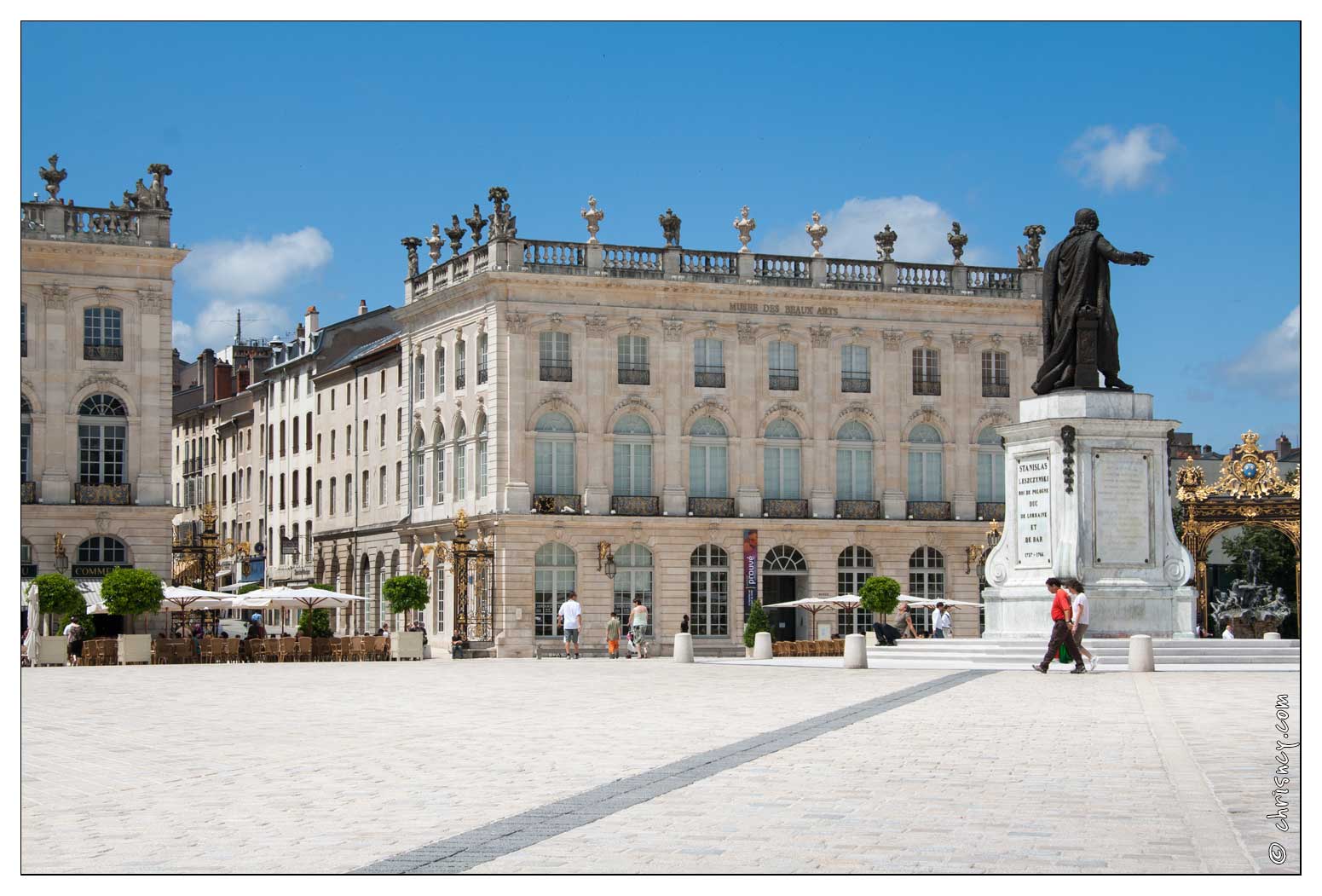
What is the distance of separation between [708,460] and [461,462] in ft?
25.8

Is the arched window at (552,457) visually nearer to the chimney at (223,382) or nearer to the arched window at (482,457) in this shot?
the arched window at (482,457)

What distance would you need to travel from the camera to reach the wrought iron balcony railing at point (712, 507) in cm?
6525

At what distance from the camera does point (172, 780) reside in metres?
14.8

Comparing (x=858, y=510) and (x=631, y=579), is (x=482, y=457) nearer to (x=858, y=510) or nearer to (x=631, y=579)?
(x=631, y=579)

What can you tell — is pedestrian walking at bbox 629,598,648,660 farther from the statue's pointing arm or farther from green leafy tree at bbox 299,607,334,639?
the statue's pointing arm

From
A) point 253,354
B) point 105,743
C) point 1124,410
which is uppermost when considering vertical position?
point 253,354

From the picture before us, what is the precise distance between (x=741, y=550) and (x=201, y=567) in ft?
55.4

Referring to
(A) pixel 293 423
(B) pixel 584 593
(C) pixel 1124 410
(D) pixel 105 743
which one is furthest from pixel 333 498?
(D) pixel 105 743

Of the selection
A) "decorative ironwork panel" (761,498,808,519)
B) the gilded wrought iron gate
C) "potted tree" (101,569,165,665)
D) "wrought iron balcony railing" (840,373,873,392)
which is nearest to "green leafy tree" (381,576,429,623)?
the gilded wrought iron gate

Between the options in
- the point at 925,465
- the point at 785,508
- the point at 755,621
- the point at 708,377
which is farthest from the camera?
the point at 925,465

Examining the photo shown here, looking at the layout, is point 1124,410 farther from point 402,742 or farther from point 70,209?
point 70,209

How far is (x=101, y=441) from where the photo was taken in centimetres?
5925

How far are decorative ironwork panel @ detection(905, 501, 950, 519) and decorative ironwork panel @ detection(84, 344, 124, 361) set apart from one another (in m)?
25.2

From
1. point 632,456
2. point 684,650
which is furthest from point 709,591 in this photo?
point 684,650
